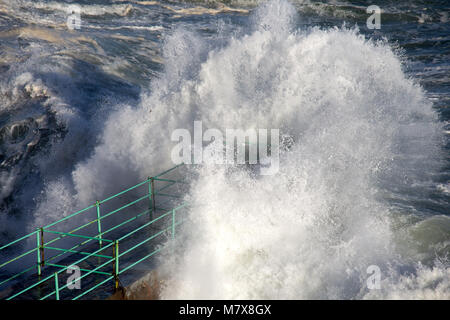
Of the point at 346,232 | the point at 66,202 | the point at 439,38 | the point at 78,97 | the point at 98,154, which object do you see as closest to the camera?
the point at 346,232

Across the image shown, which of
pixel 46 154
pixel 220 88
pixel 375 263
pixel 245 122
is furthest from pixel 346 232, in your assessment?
pixel 46 154

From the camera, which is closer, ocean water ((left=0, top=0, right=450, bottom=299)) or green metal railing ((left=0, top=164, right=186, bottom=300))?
green metal railing ((left=0, top=164, right=186, bottom=300))

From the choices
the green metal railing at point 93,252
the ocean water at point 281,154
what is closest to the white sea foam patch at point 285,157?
the ocean water at point 281,154

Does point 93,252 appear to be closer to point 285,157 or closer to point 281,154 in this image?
point 285,157

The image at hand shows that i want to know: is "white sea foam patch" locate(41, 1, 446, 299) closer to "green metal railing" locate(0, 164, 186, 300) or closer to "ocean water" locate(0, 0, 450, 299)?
"ocean water" locate(0, 0, 450, 299)

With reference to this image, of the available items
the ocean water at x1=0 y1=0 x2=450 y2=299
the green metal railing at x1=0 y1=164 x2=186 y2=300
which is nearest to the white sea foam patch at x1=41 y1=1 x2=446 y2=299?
the ocean water at x1=0 y1=0 x2=450 y2=299
